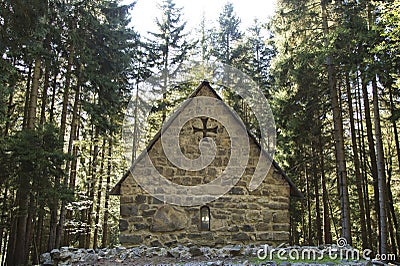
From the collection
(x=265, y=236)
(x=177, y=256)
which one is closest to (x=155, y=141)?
(x=177, y=256)

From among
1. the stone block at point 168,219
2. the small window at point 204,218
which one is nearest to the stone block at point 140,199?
the stone block at point 168,219

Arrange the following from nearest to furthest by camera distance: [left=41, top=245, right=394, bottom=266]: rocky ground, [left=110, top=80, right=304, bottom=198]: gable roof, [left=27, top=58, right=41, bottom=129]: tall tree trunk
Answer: [left=41, top=245, right=394, bottom=266]: rocky ground → [left=110, top=80, right=304, bottom=198]: gable roof → [left=27, top=58, right=41, bottom=129]: tall tree trunk

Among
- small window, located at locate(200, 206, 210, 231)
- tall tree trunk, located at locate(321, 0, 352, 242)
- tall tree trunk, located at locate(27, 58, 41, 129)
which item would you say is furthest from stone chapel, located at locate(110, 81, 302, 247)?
tall tree trunk, located at locate(27, 58, 41, 129)

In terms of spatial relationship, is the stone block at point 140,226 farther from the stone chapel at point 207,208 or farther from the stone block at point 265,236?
the stone block at point 265,236

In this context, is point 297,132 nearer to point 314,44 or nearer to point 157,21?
point 314,44

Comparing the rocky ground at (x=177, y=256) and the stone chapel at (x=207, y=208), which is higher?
the stone chapel at (x=207, y=208)

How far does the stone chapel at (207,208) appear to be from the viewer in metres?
8.55

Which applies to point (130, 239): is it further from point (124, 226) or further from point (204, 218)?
point (204, 218)

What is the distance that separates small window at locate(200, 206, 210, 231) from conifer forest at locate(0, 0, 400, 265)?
14.8 feet

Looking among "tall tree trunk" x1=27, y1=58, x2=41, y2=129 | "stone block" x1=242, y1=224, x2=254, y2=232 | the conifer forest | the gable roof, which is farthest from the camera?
"tall tree trunk" x1=27, y1=58, x2=41, y2=129

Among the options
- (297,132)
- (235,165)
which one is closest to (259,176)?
(235,165)

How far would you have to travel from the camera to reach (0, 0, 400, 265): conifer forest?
33.4 feet

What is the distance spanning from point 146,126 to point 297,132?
940 cm

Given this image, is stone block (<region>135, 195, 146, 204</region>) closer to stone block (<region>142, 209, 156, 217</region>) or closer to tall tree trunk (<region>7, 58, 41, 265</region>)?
stone block (<region>142, 209, 156, 217</region>)
